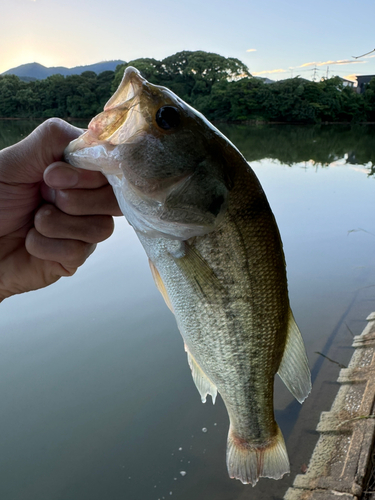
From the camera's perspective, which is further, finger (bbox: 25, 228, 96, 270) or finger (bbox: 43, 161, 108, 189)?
finger (bbox: 25, 228, 96, 270)

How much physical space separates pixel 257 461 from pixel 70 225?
141 centimetres

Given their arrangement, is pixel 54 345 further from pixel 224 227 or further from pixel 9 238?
pixel 224 227

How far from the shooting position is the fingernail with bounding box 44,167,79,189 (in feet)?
4.60

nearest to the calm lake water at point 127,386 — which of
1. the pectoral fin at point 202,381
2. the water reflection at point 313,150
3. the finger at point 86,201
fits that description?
the pectoral fin at point 202,381

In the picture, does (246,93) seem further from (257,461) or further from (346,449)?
(257,461)

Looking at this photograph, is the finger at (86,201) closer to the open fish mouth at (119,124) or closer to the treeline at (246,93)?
the open fish mouth at (119,124)

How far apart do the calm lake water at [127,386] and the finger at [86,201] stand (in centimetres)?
325

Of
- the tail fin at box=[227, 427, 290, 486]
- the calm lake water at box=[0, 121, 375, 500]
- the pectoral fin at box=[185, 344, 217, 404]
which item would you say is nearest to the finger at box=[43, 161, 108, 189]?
the pectoral fin at box=[185, 344, 217, 404]

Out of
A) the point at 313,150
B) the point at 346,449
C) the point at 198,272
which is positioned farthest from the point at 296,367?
the point at 313,150

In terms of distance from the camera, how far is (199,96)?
1687 inches

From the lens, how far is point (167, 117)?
1.19 m

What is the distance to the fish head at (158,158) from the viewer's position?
1.16 m

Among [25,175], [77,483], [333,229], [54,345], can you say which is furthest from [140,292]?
[333,229]

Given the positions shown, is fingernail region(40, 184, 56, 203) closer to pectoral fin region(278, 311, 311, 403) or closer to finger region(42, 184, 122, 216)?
finger region(42, 184, 122, 216)
